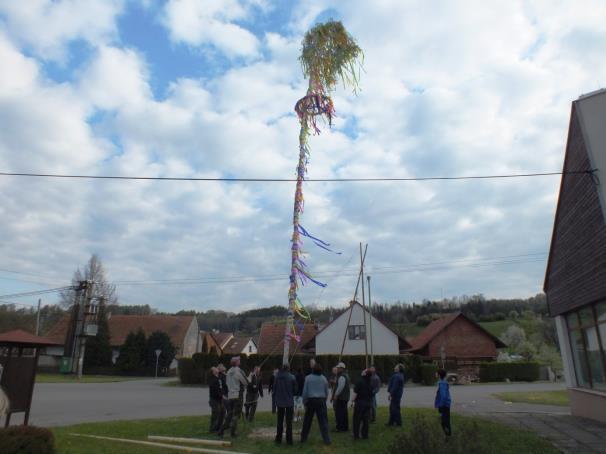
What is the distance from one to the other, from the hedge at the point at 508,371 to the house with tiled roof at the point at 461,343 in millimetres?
5092

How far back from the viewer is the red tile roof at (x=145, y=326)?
175 ft

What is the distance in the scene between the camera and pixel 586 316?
1309 centimetres

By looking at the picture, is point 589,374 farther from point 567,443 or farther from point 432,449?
point 432,449

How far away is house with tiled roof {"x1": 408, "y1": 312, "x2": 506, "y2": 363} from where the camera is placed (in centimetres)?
4453

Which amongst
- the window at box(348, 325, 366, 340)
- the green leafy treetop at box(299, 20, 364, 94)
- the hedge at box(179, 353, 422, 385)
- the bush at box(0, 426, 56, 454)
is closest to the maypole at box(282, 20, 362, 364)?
the green leafy treetop at box(299, 20, 364, 94)

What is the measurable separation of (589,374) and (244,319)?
3360 inches

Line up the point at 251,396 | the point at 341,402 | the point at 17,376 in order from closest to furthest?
1. the point at 17,376
2. the point at 341,402
3. the point at 251,396

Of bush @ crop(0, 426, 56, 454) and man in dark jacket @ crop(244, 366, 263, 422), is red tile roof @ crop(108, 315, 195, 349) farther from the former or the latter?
bush @ crop(0, 426, 56, 454)

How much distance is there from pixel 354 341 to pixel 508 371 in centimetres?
1289

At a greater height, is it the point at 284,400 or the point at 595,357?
the point at 595,357

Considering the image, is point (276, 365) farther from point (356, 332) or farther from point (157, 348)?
point (157, 348)

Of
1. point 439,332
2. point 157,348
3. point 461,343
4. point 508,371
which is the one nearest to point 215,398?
point 508,371

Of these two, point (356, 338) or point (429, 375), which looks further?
point (356, 338)

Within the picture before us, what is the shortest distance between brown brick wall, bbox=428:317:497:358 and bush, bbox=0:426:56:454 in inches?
1658
